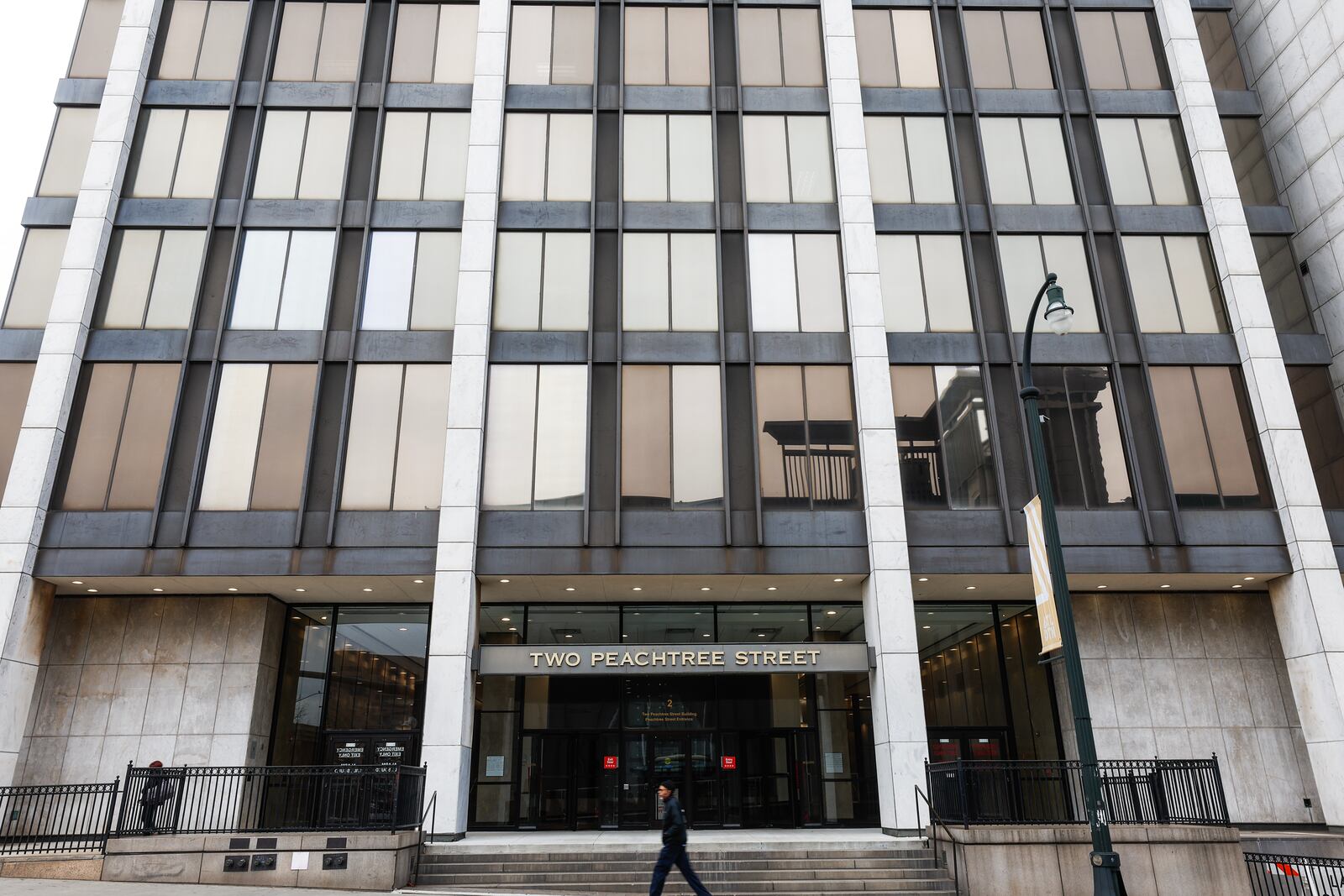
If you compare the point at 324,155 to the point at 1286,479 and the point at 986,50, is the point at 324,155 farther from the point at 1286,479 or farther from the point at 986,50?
the point at 1286,479

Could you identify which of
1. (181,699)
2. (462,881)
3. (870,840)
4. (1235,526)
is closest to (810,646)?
(870,840)

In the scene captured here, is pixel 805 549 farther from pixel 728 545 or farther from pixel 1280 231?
pixel 1280 231

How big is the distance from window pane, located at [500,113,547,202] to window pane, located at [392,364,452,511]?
5.56 m

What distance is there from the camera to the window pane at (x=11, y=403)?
20.3m

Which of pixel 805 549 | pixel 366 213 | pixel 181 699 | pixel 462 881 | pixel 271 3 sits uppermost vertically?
pixel 271 3

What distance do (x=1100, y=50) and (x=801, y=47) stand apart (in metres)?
8.86

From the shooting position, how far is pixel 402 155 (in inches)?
932

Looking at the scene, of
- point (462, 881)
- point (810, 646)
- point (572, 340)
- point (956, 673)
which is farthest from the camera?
point (956, 673)

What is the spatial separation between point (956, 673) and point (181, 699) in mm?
19911

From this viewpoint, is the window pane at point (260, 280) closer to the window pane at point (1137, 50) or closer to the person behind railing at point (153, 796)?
the person behind railing at point (153, 796)

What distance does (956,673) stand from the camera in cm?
2341

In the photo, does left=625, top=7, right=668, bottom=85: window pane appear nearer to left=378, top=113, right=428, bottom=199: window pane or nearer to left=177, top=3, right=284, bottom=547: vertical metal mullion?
left=378, top=113, right=428, bottom=199: window pane

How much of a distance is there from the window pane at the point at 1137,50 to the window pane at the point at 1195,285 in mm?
5237

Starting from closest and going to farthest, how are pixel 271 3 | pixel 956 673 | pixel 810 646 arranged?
pixel 810 646 → pixel 956 673 → pixel 271 3
